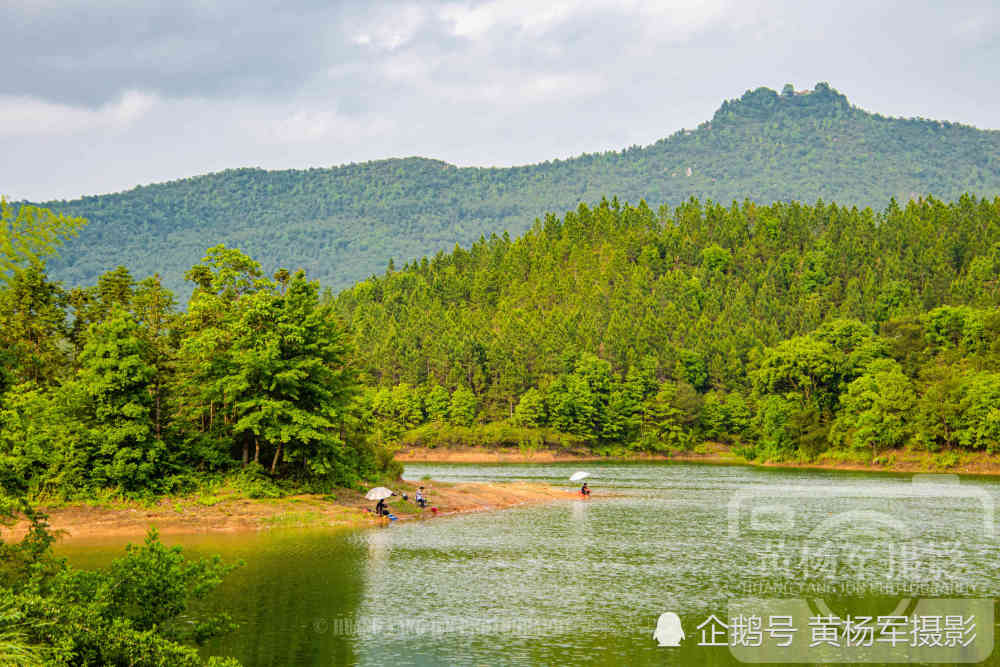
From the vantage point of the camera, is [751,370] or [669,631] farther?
[751,370]

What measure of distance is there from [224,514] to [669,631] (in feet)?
112

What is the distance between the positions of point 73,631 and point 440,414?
150 meters

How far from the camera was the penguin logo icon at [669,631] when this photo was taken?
95.5 ft

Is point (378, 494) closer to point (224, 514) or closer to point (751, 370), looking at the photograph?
point (224, 514)

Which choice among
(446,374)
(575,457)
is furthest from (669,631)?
(446,374)

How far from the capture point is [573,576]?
4112 centimetres

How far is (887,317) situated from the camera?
175000mm

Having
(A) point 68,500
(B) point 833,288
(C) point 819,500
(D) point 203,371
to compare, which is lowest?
(C) point 819,500

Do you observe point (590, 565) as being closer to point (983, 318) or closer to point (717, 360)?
point (983, 318)

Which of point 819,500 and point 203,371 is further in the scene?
point 819,500

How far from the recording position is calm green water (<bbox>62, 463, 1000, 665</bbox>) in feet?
94.1

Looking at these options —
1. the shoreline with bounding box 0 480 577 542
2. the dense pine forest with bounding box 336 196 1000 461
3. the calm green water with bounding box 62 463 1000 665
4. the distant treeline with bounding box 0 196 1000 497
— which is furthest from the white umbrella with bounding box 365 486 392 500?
the dense pine forest with bounding box 336 196 1000 461

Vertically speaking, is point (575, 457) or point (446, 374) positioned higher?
point (446, 374)

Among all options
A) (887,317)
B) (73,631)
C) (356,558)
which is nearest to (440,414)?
(887,317)
